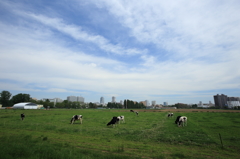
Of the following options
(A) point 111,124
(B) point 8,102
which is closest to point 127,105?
(B) point 8,102

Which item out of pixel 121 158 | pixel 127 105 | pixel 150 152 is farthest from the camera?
pixel 127 105

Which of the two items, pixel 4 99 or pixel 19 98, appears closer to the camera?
pixel 4 99

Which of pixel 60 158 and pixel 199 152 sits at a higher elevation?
pixel 60 158

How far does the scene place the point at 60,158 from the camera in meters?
7.50

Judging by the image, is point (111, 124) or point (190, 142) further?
point (111, 124)

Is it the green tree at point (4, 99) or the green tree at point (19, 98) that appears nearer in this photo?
the green tree at point (4, 99)

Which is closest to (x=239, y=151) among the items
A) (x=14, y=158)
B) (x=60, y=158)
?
(x=60, y=158)

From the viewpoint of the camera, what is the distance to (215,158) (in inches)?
356

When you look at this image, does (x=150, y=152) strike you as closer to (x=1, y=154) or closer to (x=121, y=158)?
(x=121, y=158)

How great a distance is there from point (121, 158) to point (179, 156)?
4250 millimetres

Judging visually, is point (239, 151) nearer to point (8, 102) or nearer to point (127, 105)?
point (127, 105)

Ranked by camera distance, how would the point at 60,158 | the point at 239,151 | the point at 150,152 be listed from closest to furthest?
the point at 60,158 → the point at 150,152 → the point at 239,151

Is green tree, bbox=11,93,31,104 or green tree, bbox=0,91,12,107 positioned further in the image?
green tree, bbox=11,93,31,104

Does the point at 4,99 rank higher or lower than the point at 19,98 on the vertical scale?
lower
